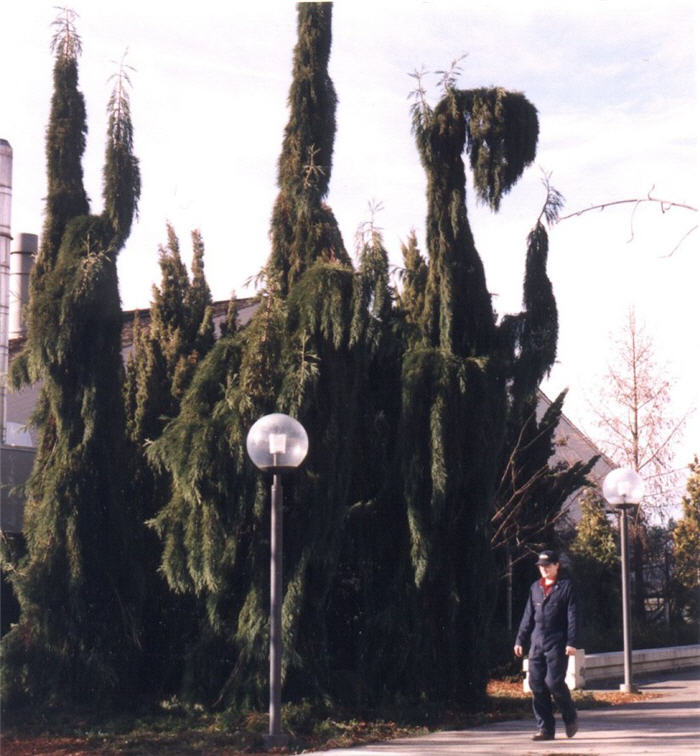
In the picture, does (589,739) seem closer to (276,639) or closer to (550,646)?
(550,646)

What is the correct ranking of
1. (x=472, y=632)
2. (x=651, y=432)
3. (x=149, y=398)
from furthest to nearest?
(x=651, y=432)
(x=149, y=398)
(x=472, y=632)

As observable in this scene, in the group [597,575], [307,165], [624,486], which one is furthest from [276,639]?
[597,575]

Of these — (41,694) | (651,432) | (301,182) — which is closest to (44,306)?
(301,182)

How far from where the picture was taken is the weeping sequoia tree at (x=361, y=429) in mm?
11547

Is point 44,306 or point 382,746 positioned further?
point 44,306

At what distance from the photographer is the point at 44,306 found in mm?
12258

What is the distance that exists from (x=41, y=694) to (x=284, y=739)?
3.19 metres

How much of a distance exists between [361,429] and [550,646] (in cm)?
340

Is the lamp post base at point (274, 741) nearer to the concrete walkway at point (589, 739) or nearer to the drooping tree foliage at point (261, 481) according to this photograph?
the concrete walkway at point (589, 739)

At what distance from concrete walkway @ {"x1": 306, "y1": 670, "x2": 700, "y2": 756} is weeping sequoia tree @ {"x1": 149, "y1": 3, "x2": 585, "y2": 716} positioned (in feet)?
4.34

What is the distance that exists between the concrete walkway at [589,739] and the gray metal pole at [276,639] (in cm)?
42

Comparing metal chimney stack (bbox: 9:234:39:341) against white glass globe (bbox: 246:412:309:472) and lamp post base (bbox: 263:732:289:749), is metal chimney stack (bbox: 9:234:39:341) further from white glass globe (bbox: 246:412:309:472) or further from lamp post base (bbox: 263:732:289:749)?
lamp post base (bbox: 263:732:289:749)

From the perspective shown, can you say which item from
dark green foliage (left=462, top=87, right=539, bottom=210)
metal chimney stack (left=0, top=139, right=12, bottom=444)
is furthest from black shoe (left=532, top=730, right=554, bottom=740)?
metal chimney stack (left=0, top=139, right=12, bottom=444)

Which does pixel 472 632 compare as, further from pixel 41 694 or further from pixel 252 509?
pixel 41 694
